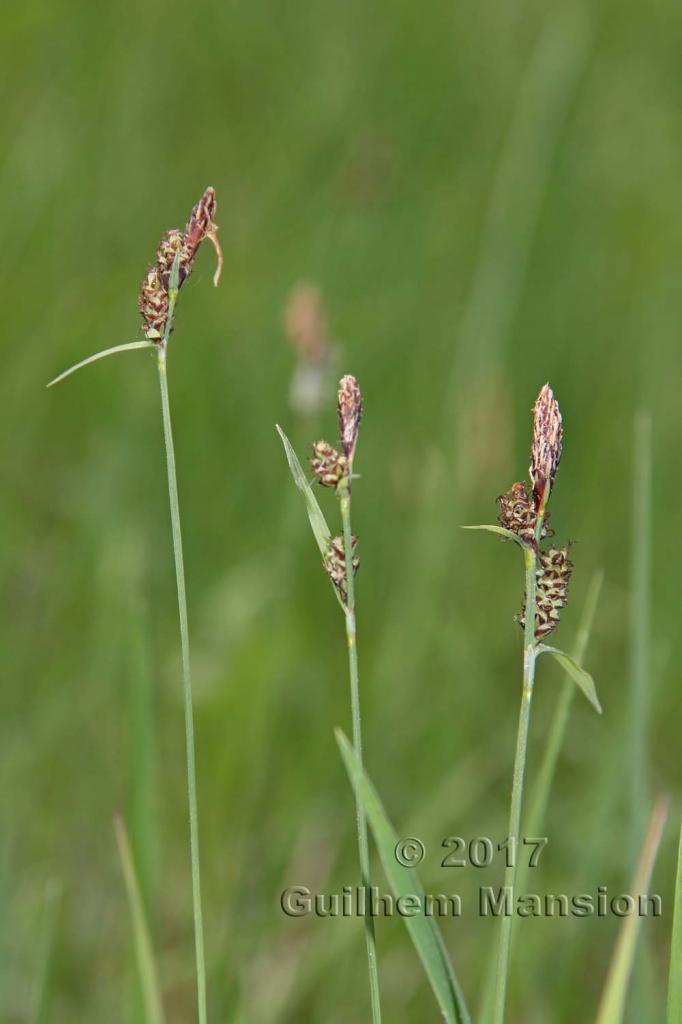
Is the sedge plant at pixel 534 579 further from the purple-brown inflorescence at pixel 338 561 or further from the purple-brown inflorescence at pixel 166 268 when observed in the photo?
the purple-brown inflorescence at pixel 166 268

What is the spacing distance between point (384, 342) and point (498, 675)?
95 cm

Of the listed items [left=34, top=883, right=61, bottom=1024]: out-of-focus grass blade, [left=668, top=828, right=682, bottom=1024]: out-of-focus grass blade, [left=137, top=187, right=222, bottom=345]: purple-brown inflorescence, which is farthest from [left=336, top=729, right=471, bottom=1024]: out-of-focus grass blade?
[left=34, top=883, right=61, bottom=1024]: out-of-focus grass blade

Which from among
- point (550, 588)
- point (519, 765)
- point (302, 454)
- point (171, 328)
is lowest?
point (519, 765)

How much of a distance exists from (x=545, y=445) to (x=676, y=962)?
0.31m

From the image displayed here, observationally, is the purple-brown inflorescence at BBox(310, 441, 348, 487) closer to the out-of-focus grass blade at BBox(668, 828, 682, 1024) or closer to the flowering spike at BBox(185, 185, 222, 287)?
the flowering spike at BBox(185, 185, 222, 287)

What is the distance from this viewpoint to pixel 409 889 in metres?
0.65

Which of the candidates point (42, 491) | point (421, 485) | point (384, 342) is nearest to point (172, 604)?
point (42, 491)

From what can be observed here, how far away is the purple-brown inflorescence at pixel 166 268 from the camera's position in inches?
25.2

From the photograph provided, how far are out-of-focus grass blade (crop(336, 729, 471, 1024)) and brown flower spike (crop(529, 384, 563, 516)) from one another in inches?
6.7

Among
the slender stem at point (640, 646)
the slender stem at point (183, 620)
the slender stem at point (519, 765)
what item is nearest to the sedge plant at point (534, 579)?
the slender stem at point (519, 765)

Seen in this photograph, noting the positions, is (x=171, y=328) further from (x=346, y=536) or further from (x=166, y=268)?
(x=346, y=536)

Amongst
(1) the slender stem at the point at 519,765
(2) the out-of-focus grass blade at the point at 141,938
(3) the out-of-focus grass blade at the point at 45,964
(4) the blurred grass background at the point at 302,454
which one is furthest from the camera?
(4) the blurred grass background at the point at 302,454

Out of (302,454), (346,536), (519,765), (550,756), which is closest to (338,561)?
(346,536)

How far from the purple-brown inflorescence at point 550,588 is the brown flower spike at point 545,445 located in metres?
0.06
